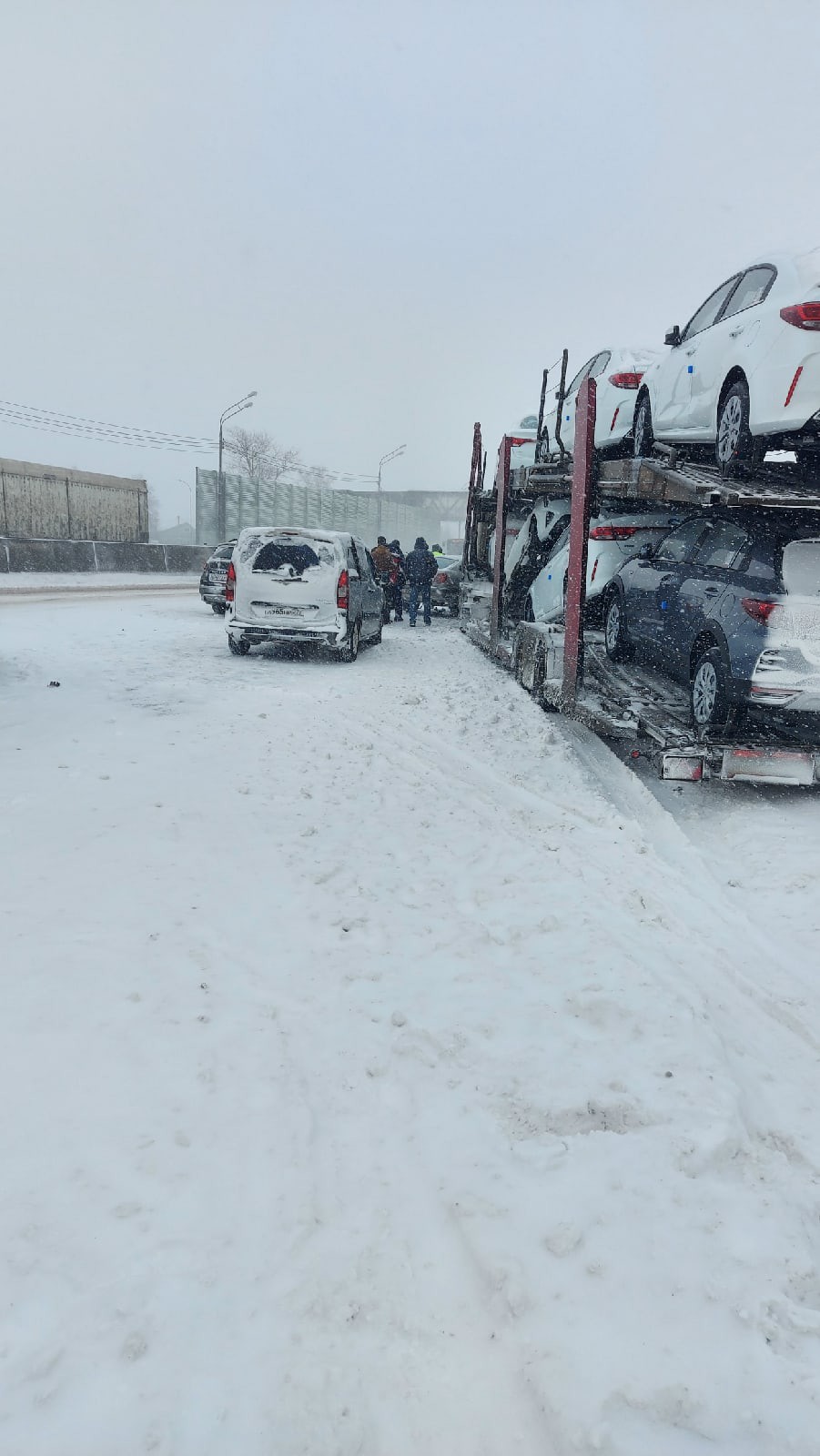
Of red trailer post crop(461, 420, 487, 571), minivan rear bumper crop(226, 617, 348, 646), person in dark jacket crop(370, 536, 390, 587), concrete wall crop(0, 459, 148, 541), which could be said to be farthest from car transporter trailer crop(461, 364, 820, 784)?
concrete wall crop(0, 459, 148, 541)

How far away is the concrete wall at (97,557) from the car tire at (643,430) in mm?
20629

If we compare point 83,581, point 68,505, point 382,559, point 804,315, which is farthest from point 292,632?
point 68,505

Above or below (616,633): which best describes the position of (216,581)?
above

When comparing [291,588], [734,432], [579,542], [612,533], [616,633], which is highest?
[734,432]

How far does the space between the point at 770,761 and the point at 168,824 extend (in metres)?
3.84


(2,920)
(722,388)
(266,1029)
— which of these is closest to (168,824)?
(2,920)

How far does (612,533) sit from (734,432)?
274cm

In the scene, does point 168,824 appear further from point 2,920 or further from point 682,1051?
point 682,1051

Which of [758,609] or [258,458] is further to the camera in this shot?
[258,458]

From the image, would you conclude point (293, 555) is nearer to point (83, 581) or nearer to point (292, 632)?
point (292, 632)

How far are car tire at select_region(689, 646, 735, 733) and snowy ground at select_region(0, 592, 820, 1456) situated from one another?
2.94ft

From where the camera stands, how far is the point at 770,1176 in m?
2.56

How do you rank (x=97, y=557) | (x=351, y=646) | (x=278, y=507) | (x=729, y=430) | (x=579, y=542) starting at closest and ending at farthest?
(x=729, y=430) → (x=579, y=542) → (x=351, y=646) → (x=97, y=557) → (x=278, y=507)

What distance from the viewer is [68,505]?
97.1 ft
